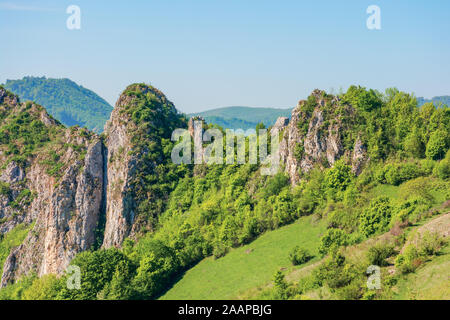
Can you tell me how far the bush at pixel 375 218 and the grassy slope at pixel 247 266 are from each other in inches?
328

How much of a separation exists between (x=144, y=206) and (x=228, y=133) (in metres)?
26.2

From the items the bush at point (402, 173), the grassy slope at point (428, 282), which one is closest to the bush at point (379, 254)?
the grassy slope at point (428, 282)

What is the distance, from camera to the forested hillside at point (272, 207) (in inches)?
2502

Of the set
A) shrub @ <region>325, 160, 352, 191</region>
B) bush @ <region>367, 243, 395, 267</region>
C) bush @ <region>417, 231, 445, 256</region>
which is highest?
shrub @ <region>325, 160, 352, 191</region>

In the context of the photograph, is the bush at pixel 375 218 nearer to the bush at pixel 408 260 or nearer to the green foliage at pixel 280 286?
the bush at pixel 408 260

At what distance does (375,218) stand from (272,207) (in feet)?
77.7

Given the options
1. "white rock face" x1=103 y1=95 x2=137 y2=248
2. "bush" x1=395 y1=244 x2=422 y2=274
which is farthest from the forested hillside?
"white rock face" x1=103 y1=95 x2=137 y2=248

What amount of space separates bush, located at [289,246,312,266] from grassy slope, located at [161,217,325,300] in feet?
3.52

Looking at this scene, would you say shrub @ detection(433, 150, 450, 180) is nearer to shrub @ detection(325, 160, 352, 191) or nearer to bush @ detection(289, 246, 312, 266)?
shrub @ detection(325, 160, 352, 191)

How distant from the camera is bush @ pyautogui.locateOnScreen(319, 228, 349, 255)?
70750 mm

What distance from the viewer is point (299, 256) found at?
72688 millimetres

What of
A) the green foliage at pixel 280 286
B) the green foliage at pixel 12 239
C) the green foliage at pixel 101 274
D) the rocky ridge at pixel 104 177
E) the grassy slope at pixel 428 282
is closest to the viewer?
the grassy slope at pixel 428 282
